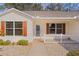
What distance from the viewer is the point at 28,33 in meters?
17.6

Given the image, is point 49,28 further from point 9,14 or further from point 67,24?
point 9,14

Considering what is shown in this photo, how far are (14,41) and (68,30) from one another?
7210 mm

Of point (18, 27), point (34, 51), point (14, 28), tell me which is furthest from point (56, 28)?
point (34, 51)

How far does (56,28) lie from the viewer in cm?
2225

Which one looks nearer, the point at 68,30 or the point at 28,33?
the point at 28,33

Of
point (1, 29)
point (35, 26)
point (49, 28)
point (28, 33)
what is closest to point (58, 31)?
point (49, 28)

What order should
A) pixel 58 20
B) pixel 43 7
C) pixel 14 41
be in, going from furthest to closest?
pixel 43 7
pixel 58 20
pixel 14 41

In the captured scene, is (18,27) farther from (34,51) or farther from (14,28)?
(34,51)

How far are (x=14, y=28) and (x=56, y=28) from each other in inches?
248

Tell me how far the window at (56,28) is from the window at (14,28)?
17.3ft

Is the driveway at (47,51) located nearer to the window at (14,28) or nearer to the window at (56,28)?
the window at (14,28)

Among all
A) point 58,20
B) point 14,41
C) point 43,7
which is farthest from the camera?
point 43,7

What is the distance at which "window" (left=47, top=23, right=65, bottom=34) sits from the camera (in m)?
22.1

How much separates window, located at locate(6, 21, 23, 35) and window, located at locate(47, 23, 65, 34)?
527 cm
